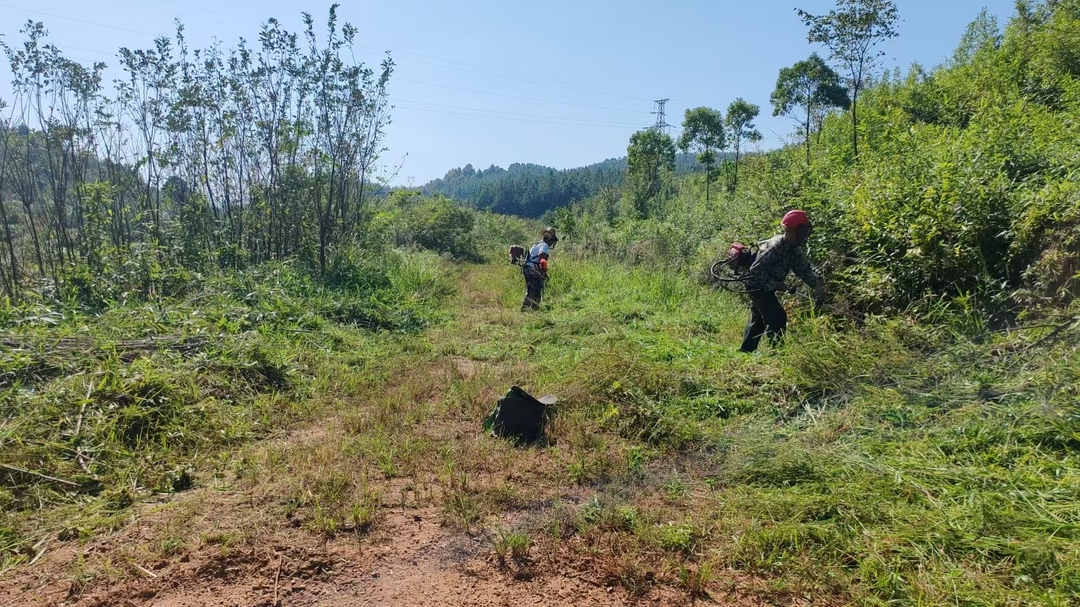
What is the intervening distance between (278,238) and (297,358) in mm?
5274

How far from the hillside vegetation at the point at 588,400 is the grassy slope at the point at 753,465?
0.02 meters

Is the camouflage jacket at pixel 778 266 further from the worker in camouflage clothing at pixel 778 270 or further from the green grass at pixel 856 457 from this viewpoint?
the green grass at pixel 856 457

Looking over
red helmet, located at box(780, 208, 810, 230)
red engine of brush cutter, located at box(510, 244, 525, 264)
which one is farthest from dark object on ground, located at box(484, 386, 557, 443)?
red engine of brush cutter, located at box(510, 244, 525, 264)

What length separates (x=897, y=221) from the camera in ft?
17.5

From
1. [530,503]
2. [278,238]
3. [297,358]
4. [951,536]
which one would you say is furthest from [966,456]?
[278,238]

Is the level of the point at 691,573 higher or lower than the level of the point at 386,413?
lower

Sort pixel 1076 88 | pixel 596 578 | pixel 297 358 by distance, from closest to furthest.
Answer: pixel 596 578 < pixel 297 358 < pixel 1076 88

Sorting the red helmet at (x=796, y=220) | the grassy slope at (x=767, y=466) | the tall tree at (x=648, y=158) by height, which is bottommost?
the grassy slope at (x=767, y=466)

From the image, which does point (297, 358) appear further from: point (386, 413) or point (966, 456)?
point (966, 456)

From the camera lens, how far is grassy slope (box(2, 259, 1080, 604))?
225 centimetres

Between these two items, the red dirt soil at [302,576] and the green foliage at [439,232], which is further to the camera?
the green foliage at [439,232]

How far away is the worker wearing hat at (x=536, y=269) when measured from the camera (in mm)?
8328

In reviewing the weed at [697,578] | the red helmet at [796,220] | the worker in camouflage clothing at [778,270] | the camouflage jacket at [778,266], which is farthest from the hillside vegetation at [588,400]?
the red helmet at [796,220]

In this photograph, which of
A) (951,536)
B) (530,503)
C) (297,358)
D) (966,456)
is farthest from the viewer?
(297,358)
